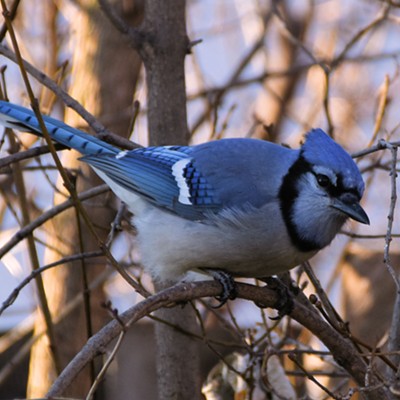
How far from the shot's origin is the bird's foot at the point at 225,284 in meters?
2.62

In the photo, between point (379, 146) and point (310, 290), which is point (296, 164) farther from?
point (310, 290)

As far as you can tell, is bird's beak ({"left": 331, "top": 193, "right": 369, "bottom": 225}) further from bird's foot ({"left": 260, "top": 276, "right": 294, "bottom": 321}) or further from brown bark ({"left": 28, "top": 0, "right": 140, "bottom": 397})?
brown bark ({"left": 28, "top": 0, "right": 140, "bottom": 397})

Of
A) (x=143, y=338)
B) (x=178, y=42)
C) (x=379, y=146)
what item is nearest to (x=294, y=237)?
(x=379, y=146)

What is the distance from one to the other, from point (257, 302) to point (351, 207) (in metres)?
0.44

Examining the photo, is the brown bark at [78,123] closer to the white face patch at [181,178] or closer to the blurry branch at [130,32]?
the white face patch at [181,178]

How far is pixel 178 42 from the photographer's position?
3197 millimetres

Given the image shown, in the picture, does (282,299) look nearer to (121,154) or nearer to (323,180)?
(323,180)

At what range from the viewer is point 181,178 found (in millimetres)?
3123

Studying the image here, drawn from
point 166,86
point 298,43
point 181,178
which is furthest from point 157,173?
point 298,43

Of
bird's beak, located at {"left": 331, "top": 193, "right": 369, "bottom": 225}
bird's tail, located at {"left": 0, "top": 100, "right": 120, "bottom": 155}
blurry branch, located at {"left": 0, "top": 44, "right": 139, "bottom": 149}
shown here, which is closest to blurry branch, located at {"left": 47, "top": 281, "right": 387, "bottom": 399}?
bird's beak, located at {"left": 331, "top": 193, "right": 369, "bottom": 225}

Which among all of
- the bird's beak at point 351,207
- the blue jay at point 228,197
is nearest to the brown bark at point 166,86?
the blue jay at point 228,197

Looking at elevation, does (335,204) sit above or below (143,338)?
below

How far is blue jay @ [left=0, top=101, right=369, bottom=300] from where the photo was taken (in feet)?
8.89

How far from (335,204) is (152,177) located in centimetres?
82
